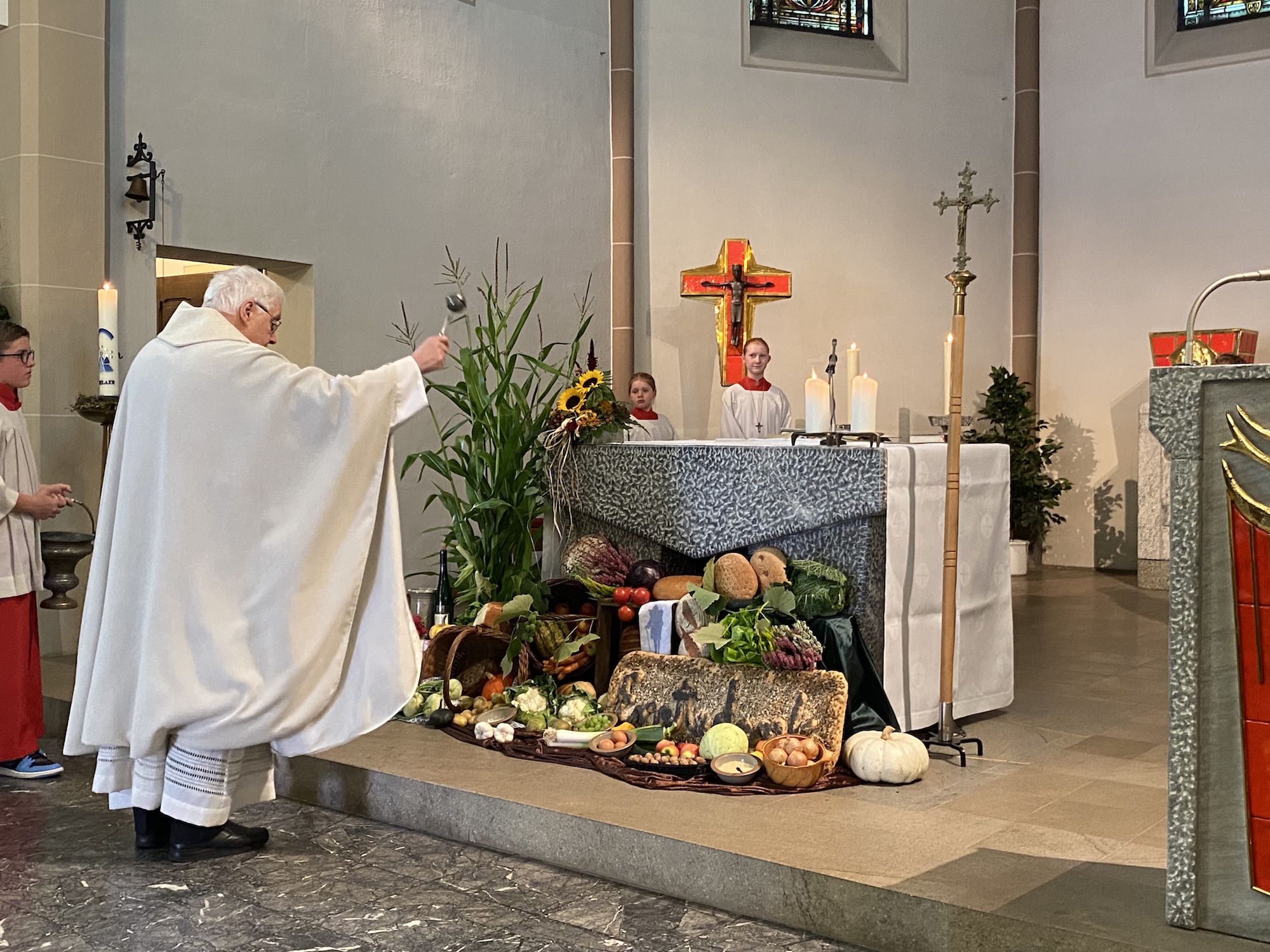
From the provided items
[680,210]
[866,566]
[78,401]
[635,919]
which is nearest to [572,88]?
[680,210]

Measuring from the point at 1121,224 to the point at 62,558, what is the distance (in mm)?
8899

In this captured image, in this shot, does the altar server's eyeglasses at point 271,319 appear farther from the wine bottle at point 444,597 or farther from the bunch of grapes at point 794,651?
the bunch of grapes at point 794,651

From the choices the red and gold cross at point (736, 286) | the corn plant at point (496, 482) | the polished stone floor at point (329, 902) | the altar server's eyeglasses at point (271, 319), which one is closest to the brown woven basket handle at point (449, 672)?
the corn plant at point (496, 482)

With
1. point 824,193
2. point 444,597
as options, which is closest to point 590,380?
point 444,597

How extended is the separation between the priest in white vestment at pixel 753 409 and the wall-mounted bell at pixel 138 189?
3570 millimetres

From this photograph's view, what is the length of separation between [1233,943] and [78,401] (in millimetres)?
4892

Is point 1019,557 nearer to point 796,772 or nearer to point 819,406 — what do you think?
point 819,406

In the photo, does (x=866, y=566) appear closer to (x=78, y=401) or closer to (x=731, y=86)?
(x=78, y=401)

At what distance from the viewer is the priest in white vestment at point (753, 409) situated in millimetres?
8070

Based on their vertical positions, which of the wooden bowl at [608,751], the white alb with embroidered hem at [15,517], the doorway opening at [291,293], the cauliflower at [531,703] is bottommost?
the wooden bowl at [608,751]

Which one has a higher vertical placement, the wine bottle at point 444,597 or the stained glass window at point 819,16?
the stained glass window at point 819,16

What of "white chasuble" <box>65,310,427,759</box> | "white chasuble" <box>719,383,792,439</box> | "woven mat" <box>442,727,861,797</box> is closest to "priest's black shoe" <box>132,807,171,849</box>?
"white chasuble" <box>65,310,427,759</box>

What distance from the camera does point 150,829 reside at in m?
3.71

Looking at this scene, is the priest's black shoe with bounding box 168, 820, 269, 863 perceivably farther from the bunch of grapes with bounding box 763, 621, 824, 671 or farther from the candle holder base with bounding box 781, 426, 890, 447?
the candle holder base with bounding box 781, 426, 890, 447
